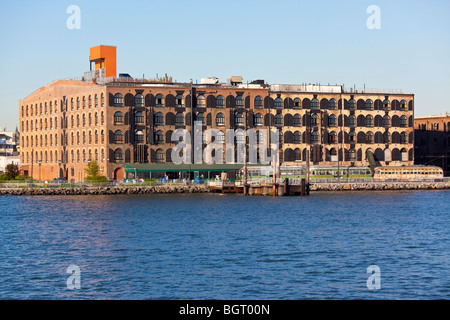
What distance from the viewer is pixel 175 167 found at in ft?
495

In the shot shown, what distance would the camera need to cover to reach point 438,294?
40.8 metres

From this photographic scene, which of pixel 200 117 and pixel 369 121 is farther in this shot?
pixel 369 121

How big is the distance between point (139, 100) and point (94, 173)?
18.6m

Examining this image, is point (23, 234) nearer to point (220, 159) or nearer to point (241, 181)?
point (241, 181)

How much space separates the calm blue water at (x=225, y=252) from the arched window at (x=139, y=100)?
50513 millimetres

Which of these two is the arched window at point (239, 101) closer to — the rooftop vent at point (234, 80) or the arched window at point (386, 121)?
the rooftop vent at point (234, 80)

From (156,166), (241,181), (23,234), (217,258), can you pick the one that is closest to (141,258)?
(217,258)

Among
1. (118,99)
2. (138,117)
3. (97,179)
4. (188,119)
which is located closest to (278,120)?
(188,119)

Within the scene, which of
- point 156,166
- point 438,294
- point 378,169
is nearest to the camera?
point 438,294

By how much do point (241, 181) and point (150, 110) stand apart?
85.2ft

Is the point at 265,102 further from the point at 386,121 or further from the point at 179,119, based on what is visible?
the point at 386,121

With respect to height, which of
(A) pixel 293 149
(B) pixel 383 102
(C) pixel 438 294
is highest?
(B) pixel 383 102

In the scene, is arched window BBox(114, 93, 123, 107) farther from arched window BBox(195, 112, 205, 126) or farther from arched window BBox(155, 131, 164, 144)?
arched window BBox(195, 112, 205, 126)
